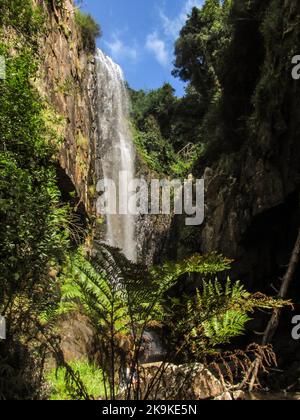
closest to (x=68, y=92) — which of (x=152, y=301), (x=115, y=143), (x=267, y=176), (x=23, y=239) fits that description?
(x=267, y=176)

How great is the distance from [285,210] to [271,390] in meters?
4.35

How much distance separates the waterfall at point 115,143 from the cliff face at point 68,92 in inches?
221

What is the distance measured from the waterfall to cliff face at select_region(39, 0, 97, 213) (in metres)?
5.62

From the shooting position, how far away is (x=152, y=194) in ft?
66.8

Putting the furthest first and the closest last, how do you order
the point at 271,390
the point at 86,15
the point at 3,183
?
the point at 86,15 < the point at 271,390 < the point at 3,183

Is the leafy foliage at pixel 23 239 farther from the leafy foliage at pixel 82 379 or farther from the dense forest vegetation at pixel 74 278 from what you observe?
the leafy foliage at pixel 82 379

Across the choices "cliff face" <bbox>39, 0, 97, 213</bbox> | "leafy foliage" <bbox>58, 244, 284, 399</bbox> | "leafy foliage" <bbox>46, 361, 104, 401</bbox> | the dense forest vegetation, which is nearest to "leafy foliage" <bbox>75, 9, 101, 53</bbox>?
"cliff face" <bbox>39, 0, 97, 213</bbox>

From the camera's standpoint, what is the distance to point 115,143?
66.7 ft

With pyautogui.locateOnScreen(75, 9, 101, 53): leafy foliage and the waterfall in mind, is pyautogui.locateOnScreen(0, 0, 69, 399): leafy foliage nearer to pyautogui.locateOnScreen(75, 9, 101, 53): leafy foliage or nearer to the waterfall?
pyautogui.locateOnScreen(75, 9, 101, 53): leafy foliage

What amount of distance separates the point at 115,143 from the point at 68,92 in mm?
9737

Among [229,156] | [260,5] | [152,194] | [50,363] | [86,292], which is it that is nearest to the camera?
[86,292]

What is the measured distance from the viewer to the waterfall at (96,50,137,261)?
18.5 meters

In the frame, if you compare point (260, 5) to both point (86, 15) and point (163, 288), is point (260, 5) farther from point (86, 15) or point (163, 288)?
point (163, 288)
